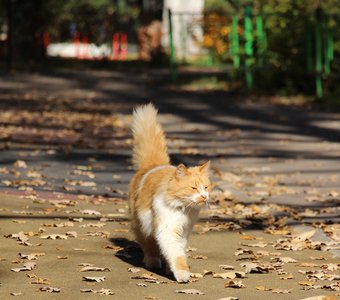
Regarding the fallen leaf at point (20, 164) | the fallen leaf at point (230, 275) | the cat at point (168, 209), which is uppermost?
the cat at point (168, 209)

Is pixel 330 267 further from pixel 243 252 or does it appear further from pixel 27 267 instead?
pixel 27 267

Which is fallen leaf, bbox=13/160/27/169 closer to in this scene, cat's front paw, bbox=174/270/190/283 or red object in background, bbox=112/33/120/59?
cat's front paw, bbox=174/270/190/283

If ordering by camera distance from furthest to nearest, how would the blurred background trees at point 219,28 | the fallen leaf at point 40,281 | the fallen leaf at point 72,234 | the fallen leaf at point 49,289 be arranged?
the blurred background trees at point 219,28
the fallen leaf at point 72,234
the fallen leaf at point 40,281
the fallen leaf at point 49,289

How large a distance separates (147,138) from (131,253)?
1.03m

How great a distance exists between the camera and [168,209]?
27.2 feet

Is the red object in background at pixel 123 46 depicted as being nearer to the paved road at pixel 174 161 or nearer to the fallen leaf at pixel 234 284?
the paved road at pixel 174 161

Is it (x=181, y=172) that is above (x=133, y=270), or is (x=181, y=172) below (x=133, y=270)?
above

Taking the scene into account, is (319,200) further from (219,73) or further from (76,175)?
(219,73)

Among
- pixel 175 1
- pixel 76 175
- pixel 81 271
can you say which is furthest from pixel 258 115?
pixel 175 1

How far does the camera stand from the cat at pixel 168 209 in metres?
8.20

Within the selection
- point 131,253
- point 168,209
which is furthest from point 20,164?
point 168,209

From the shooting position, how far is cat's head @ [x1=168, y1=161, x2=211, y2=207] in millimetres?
8125

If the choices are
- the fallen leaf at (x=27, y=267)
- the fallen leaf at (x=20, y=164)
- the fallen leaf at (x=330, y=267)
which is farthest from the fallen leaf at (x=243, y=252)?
the fallen leaf at (x=20, y=164)

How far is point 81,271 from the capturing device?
855 centimetres
